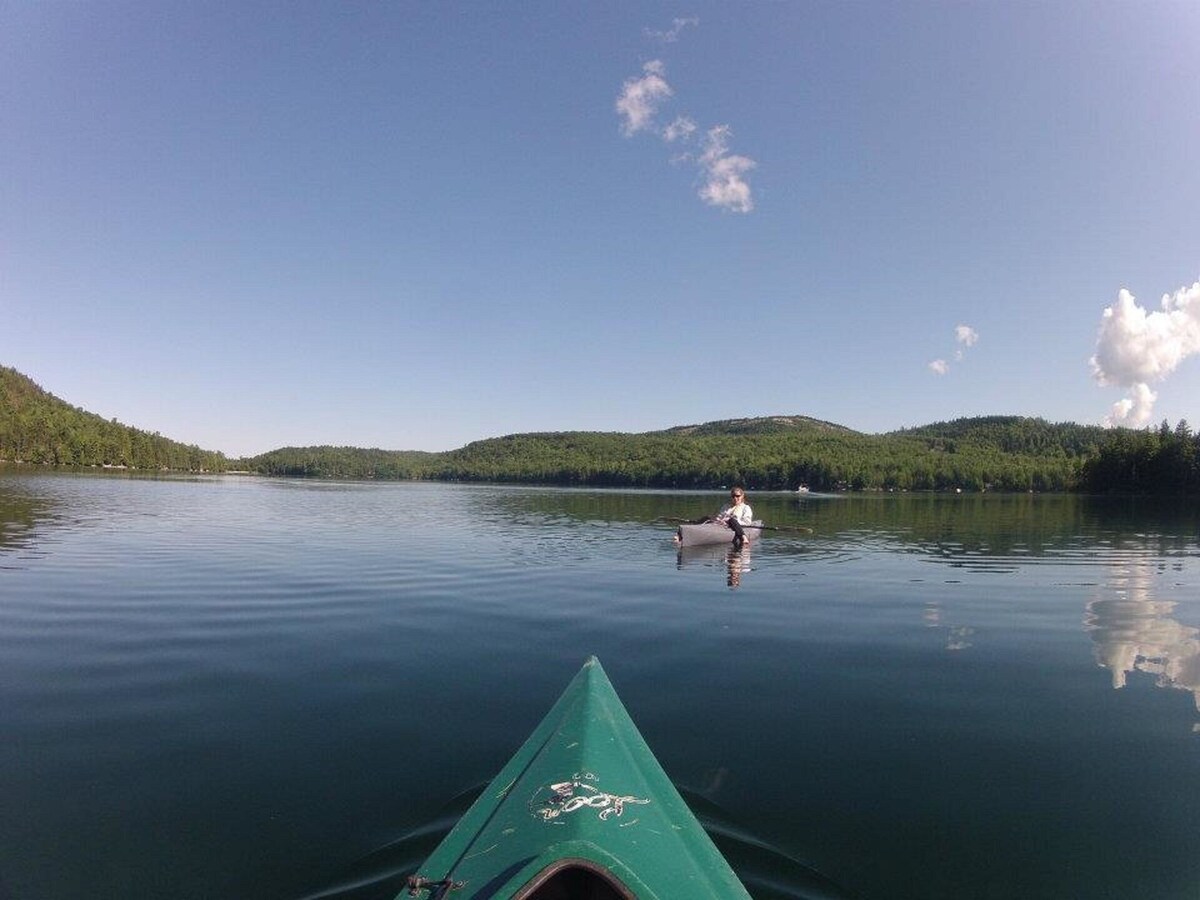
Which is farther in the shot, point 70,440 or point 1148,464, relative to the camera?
point 70,440

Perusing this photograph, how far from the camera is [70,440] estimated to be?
14812 cm

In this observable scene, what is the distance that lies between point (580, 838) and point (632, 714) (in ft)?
12.9

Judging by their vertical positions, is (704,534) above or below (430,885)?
above

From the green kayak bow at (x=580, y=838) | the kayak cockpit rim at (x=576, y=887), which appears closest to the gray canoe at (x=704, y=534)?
the green kayak bow at (x=580, y=838)

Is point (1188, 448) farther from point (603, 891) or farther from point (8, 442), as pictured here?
point (8, 442)

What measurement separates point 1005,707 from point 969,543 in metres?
21.9

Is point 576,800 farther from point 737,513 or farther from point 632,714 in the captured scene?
point 737,513

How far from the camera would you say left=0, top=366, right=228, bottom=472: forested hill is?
5541 inches

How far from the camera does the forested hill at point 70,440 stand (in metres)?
141

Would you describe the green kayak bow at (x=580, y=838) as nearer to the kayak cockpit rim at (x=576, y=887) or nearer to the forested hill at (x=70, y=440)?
the kayak cockpit rim at (x=576, y=887)

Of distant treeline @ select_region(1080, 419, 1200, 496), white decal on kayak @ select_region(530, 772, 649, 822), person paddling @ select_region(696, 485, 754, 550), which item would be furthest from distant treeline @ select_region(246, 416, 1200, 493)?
white decal on kayak @ select_region(530, 772, 649, 822)

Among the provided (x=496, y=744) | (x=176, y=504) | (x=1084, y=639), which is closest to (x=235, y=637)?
(x=496, y=744)

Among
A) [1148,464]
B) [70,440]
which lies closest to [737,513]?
[1148,464]

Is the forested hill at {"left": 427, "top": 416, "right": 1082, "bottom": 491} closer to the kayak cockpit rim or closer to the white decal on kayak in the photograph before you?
the white decal on kayak
